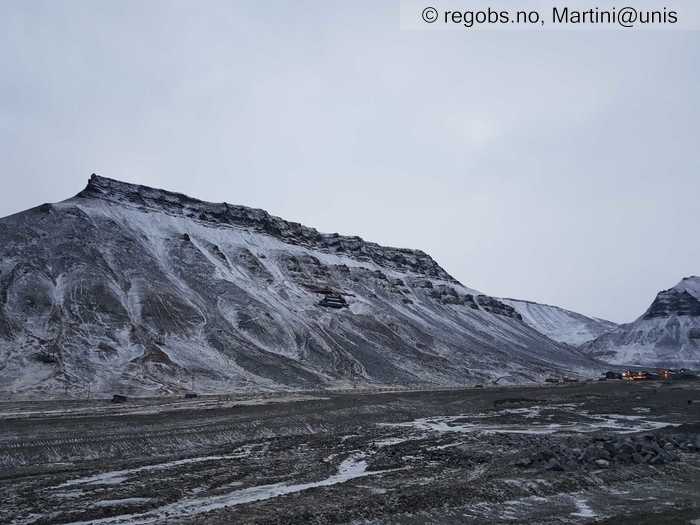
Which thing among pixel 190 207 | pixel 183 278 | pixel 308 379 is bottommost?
pixel 308 379

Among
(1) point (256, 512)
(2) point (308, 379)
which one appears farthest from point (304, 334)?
(1) point (256, 512)

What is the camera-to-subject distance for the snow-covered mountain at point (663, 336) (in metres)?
155

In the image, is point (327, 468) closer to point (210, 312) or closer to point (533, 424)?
point (533, 424)

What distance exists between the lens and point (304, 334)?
8794 centimetres

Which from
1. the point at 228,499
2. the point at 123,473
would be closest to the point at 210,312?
the point at 123,473

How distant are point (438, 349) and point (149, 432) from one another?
7862 centimetres

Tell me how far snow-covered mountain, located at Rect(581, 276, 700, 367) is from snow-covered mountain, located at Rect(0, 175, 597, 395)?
30.9 metres

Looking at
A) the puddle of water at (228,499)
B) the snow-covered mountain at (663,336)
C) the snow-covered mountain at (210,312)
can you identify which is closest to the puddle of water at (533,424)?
the puddle of water at (228,499)

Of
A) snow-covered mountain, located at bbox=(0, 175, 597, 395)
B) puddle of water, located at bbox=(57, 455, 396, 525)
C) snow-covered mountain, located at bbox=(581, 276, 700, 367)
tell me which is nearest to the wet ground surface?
puddle of water, located at bbox=(57, 455, 396, 525)

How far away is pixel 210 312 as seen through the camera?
3305 inches

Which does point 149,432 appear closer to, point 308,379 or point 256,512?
point 256,512

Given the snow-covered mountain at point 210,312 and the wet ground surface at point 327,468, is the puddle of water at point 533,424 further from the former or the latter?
the snow-covered mountain at point 210,312

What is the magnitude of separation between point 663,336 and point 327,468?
171m

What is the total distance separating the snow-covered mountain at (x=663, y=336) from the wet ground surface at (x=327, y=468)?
130m
